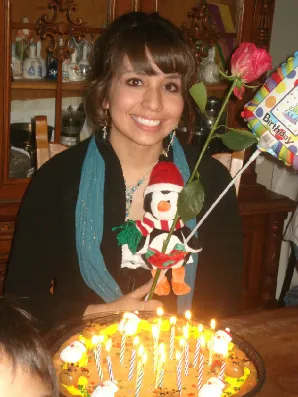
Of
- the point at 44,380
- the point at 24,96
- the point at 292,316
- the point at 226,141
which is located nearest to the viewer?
the point at 44,380

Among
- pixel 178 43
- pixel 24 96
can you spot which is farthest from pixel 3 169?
pixel 178 43

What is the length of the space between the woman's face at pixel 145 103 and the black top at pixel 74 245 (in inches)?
5.1

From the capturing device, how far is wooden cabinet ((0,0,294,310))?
182 cm

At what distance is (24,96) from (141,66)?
70 centimetres

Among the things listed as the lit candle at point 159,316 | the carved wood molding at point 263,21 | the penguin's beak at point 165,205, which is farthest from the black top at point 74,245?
the carved wood molding at point 263,21

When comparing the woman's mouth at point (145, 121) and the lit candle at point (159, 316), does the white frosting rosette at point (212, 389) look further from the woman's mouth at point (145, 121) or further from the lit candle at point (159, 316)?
the woman's mouth at point (145, 121)

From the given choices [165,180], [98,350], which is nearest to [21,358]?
[98,350]

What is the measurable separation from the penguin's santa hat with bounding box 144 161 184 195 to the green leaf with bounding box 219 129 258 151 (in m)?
0.20

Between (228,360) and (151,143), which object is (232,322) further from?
(151,143)

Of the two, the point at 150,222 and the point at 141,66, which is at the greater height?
the point at 141,66

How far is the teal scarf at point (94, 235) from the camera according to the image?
142 centimetres

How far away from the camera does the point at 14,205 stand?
189 cm

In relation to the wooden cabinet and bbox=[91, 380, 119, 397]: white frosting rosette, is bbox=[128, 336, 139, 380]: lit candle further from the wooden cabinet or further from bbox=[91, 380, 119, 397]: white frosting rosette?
the wooden cabinet

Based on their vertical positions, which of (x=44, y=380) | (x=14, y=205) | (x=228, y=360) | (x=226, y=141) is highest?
(x=226, y=141)
